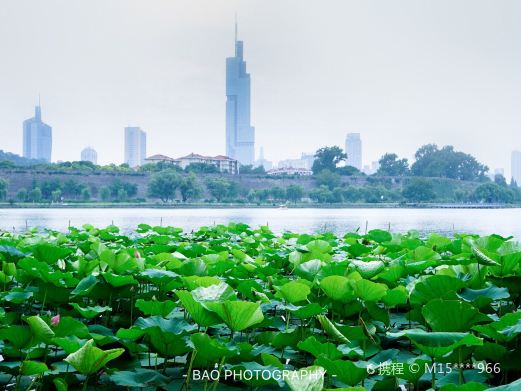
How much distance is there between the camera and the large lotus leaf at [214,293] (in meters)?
1.49

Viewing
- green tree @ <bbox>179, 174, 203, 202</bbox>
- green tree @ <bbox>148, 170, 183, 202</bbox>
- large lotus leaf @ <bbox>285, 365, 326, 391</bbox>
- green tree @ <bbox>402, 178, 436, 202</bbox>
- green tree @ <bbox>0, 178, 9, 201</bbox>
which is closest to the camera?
large lotus leaf @ <bbox>285, 365, 326, 391</bbox>

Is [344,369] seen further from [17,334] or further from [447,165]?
[447,165]

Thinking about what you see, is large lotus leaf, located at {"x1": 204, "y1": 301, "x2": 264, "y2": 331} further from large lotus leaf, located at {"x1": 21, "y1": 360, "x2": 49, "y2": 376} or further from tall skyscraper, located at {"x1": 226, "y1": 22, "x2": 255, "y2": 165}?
tall skyscraper, located at {"x1": 226, "y1": 22, "x2": 255, "y2": 165}

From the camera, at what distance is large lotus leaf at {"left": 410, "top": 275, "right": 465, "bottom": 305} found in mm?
1677

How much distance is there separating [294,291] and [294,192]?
6100 centimetres

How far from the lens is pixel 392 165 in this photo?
8138cm

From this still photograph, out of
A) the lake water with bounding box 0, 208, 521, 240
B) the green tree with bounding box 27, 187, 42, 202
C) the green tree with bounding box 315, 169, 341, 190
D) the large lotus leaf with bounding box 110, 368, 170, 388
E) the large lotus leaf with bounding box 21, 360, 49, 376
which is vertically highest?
the green tree with bounding box 315, 169, 341, 190

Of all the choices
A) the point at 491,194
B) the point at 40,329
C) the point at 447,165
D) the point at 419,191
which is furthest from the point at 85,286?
the point at 447,165

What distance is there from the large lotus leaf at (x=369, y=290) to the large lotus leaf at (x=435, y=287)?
10 cm

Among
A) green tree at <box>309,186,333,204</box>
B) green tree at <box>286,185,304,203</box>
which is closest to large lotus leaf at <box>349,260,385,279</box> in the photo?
green tree at <box>309,186,333,204</box>

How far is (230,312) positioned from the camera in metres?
1.35

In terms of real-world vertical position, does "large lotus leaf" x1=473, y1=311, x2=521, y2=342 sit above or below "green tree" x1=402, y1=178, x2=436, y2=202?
below

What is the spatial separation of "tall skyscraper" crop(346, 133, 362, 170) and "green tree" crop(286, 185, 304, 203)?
92.8m

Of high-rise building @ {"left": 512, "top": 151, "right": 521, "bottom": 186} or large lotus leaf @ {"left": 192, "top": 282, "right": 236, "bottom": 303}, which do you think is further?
high-rise building @ {"left": 512, "top": 151, "right": 521, "bottom": 186}
